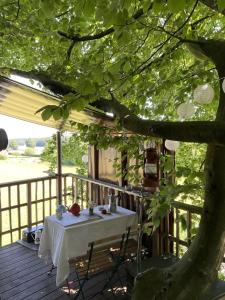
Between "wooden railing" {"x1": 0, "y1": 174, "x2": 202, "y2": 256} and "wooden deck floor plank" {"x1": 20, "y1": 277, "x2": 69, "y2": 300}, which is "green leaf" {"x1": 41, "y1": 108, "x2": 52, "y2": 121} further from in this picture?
"wooden railing" {"x1": 0, "y1": 174, "x2": 202, "y2": 256}

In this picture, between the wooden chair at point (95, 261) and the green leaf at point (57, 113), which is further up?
the green leaf at point (57, 113)

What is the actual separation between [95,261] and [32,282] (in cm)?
115

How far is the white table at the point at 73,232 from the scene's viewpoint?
12.7 feet

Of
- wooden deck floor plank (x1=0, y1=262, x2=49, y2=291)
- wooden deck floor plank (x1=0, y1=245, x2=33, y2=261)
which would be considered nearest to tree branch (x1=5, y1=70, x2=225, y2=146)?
wooden deck floor plank (x1=0, y1=262, x2=49, y2=291)

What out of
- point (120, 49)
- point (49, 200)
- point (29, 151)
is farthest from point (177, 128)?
point (29, 151)

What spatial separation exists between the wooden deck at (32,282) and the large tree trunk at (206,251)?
110 inches

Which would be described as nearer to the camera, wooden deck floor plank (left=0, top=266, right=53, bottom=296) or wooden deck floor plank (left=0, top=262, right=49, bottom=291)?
wooden deck floor plank (left=0, top=266, right=53, bottom=296)

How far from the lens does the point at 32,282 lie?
432 cm

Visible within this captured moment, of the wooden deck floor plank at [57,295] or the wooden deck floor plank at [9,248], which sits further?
the wooden deck floor plank at [9,248]

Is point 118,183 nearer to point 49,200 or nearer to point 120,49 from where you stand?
point 49,200

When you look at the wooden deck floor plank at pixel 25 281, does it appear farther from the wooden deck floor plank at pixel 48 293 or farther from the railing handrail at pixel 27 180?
the railing handrail at pixel 27 180

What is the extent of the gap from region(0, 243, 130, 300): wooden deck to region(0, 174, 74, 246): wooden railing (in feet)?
2.92

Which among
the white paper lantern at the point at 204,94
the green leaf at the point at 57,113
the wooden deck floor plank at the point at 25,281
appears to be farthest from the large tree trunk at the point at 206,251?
the wooden deck floor plank at the point at 25,281

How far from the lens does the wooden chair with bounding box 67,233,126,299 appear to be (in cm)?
363
